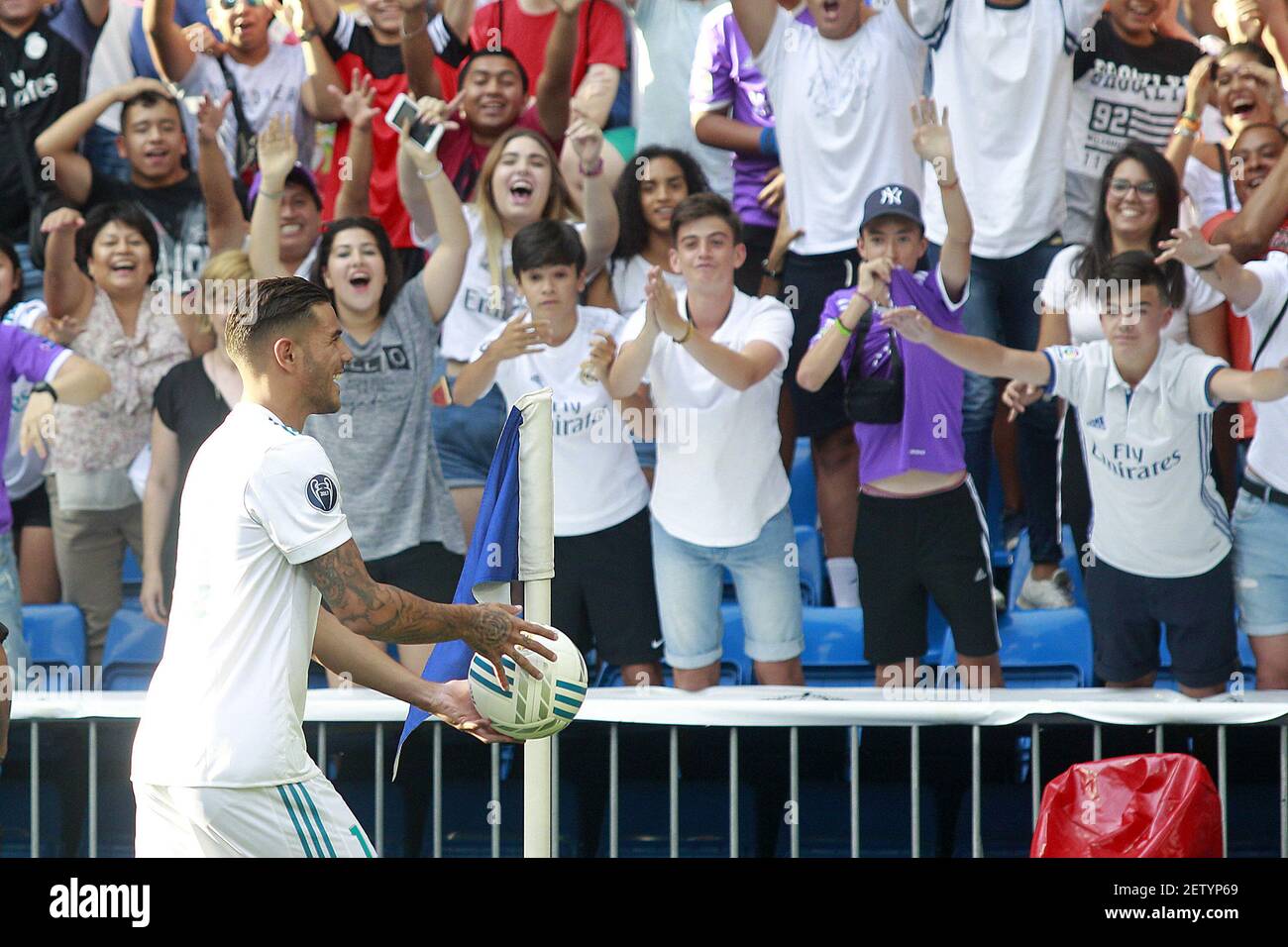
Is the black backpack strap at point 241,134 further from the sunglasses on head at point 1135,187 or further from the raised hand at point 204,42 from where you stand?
the sunglasses on head at point 1135,187

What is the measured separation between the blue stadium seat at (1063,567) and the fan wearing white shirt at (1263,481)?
79 cm

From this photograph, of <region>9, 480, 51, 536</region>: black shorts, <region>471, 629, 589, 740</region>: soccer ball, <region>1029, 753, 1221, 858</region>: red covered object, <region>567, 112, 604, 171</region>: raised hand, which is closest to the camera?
<region>471, 629, 589, 740</region>: soccer ball

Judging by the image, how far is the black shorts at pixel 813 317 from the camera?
677 cm

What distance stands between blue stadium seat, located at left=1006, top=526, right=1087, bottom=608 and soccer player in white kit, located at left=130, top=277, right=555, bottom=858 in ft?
11.8

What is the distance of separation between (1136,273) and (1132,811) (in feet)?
7.27

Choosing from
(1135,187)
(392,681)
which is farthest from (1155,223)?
(392,681)

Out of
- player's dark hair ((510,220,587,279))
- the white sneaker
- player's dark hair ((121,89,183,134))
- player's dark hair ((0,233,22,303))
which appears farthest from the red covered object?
player's dark hair ((121,89,183,134))

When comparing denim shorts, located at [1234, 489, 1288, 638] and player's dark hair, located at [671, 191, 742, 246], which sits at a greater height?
player's dark hair, located at [671, 191, 742, 246]

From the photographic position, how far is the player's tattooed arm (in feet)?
12.1

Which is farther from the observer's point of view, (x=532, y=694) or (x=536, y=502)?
(x=536, y=502)

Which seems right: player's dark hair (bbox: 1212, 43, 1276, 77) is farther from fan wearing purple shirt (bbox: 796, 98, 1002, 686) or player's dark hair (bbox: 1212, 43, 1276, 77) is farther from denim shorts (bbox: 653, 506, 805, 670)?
denim shorts (bbox: 653, 506, 805, 670)

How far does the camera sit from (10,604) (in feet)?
20.8

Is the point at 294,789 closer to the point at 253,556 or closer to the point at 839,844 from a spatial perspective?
the point at 253,556

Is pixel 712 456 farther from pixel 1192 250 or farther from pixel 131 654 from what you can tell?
pixel 131 654
